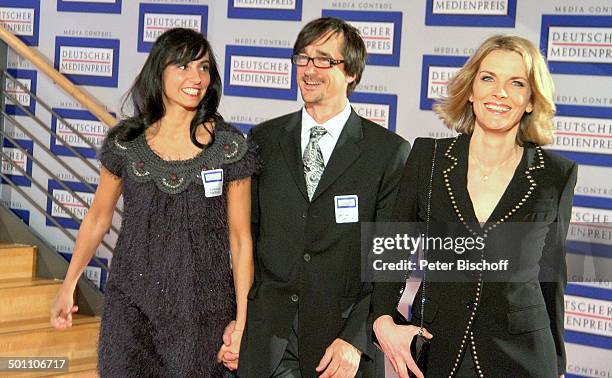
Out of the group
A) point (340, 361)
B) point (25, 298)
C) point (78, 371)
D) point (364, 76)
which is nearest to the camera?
point (340, 361)

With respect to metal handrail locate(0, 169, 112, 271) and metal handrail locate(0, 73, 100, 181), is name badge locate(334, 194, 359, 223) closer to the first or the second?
metal handrail locate(0, 169, 112, 271)

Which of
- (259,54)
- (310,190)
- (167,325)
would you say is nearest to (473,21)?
(259,54)

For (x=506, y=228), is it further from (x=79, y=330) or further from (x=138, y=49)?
(x=138, y=49)

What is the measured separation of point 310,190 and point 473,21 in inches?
83.6

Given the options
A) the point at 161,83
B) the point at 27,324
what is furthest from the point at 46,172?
the point at 161,83

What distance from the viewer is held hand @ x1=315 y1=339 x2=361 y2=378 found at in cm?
348

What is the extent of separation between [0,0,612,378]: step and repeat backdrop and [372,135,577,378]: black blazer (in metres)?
0.31

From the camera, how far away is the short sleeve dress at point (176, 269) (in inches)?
144

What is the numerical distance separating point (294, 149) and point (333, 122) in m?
0.17

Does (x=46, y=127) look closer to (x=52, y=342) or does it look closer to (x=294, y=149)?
(x=52, y=342)

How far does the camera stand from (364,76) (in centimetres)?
571

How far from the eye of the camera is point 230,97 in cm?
625

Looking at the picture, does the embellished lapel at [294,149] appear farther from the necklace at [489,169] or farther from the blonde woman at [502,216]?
the necklace at [489,169]

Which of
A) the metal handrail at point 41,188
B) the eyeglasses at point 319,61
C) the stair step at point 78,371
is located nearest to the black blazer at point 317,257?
the eyeglasses at point 319,61
